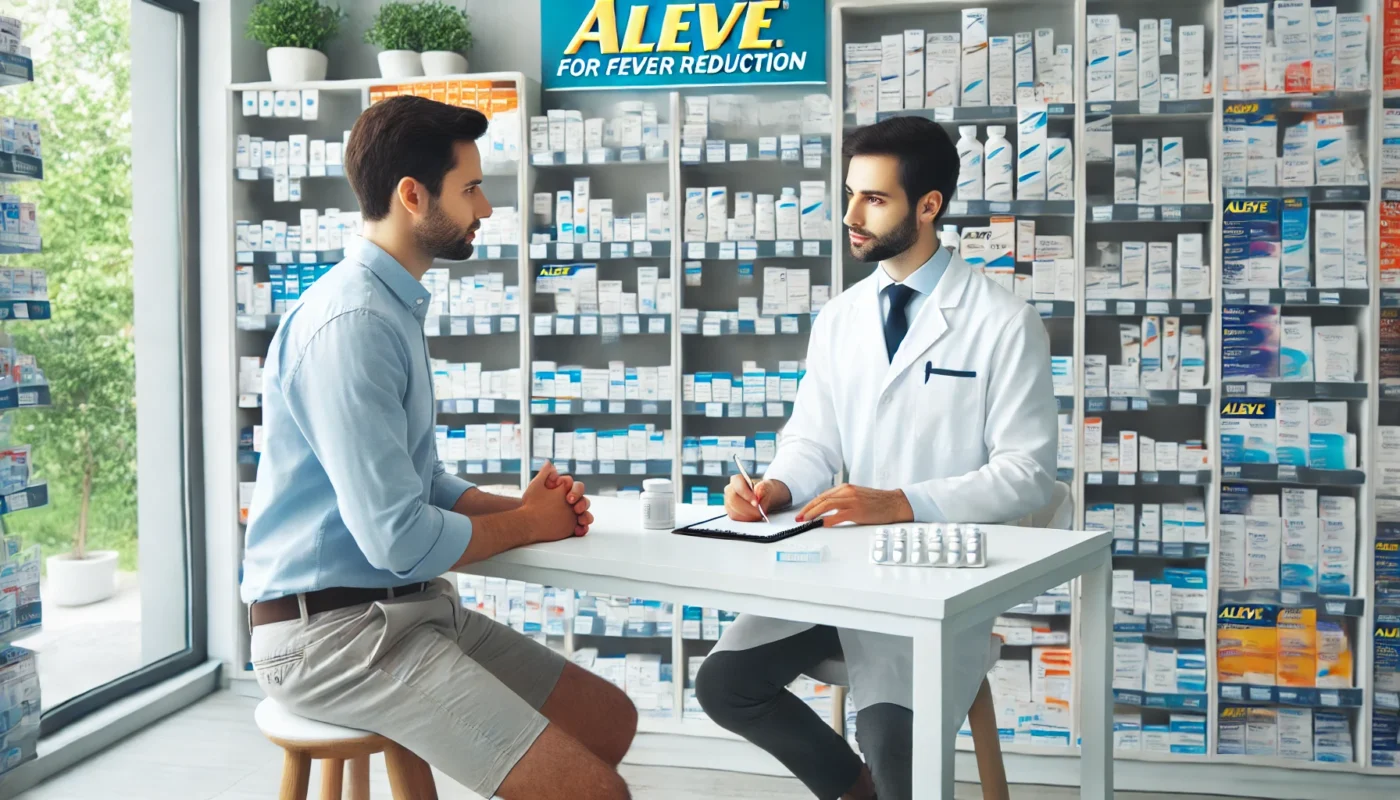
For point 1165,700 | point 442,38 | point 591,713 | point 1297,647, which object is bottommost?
point 1165,700

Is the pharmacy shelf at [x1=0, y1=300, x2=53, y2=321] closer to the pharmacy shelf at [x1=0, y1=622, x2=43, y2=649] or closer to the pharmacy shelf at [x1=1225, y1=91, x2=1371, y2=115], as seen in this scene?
the pharmacy shelf at [x1=0, y1=622, x2=43, y2=649]

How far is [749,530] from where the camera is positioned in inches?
98.0

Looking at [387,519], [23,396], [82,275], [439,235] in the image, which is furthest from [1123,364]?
[82,275]

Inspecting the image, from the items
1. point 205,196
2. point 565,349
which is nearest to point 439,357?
point 565,349

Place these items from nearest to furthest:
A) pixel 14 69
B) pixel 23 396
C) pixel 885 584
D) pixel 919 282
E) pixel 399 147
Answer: pixel 885 584, pixel 399 147, pixel 919 282, pixel 14 69, pixel 23 396

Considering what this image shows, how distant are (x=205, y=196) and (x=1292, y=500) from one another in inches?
185

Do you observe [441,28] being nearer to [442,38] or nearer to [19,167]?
[442,38]

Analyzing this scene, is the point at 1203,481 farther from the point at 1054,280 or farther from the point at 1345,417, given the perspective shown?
the point at 1054,280

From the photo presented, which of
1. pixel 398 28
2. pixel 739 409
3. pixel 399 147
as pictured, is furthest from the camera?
pixel 398 28

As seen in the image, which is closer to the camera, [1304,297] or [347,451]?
[347,451]

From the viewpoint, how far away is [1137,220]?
411cm

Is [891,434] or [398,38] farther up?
[398,38]

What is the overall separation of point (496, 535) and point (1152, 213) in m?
2.87

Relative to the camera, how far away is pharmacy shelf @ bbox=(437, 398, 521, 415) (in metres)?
4.63
